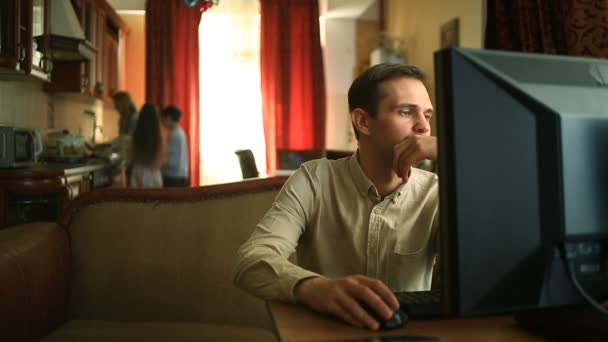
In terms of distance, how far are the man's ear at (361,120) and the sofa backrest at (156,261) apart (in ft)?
Answer: 1.89

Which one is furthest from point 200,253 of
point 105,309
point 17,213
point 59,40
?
point 59,40

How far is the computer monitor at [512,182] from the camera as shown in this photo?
59cm

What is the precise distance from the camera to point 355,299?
2.38 feet

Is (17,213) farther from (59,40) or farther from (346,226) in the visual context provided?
(346,226)

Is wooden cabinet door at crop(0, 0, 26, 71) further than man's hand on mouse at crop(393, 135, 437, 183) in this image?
Yes

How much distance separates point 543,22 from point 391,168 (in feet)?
4.65

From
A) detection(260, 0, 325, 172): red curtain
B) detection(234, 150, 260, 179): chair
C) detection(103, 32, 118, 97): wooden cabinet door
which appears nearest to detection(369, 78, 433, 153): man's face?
detection(234, 150, 260, 179): chair

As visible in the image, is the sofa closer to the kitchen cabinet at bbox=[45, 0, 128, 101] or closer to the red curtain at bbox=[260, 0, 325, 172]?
the kitchen cabinet at bbox=[45, 0, 128, 101]

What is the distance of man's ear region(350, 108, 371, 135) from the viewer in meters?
1.23

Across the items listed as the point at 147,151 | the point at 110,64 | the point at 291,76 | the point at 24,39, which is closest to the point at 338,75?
the point at 291,76

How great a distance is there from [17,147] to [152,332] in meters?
2.15

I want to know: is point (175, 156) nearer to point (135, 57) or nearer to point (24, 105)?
point (24, 105)

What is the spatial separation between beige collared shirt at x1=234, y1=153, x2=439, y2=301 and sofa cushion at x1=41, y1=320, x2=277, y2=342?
45 cm

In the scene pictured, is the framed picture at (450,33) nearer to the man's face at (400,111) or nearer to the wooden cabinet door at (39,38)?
the wooden cabinet door at (39,38)
